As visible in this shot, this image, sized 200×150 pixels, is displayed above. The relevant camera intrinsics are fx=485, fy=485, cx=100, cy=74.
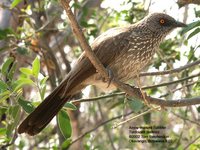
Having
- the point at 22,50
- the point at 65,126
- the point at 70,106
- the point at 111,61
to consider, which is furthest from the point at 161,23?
the point at 22,50

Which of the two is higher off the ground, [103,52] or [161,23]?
[161,23]

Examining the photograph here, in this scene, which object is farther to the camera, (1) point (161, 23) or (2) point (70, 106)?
(1) point (161, 23)

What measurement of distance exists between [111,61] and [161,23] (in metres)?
0.71

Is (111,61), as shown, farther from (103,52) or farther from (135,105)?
(135,105)

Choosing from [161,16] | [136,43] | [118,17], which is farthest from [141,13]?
[136,43]

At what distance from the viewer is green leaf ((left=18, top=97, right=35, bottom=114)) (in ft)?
11.5

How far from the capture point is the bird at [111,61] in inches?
150

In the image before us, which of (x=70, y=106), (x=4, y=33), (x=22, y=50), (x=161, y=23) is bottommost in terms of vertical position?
(x=70, y=106)

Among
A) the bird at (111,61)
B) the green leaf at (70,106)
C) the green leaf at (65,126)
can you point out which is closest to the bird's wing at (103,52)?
the bird at (111,61)

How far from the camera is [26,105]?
3557 mm

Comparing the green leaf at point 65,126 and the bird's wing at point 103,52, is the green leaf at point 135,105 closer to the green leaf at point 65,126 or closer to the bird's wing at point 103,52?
the bird's wing at point 103,52

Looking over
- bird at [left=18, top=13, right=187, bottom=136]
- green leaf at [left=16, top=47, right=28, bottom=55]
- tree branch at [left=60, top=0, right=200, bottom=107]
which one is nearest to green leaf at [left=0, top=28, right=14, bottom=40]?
green leaf at [left=16, top=47, right=28, bottom=55]

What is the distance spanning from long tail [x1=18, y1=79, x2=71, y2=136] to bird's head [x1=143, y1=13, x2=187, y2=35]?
1.09 m

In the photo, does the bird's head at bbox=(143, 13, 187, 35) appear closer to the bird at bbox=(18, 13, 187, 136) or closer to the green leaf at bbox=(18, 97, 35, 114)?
the bird at bbox=(18, 13, 187, 136)
